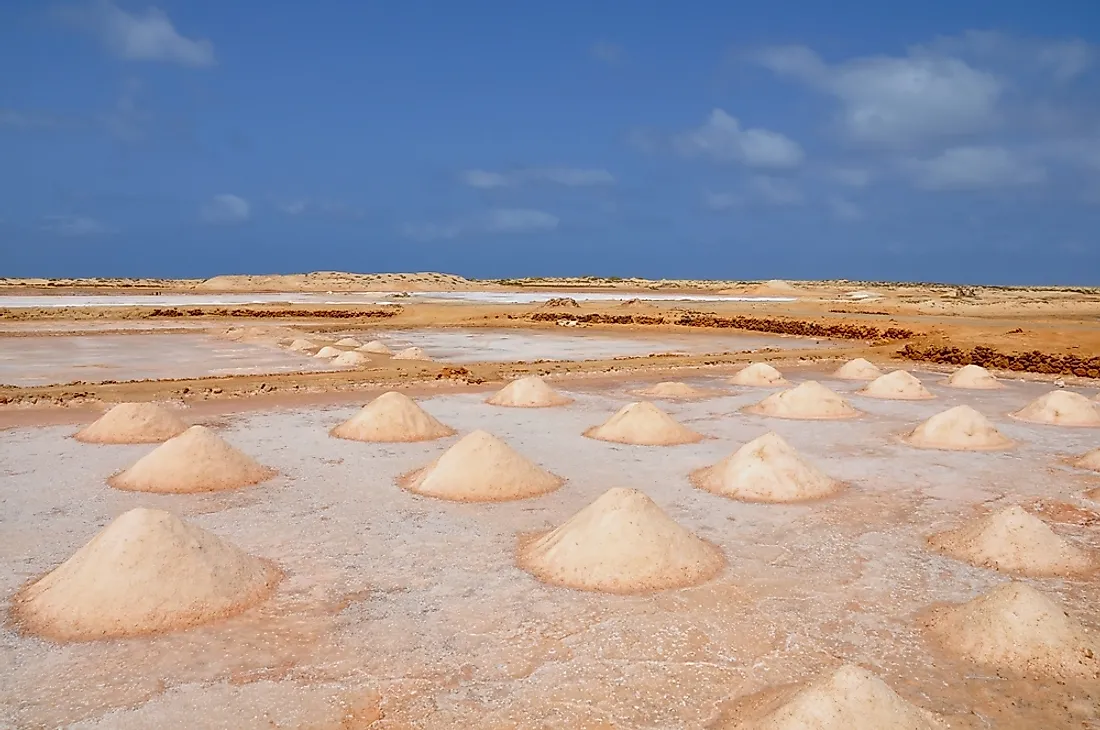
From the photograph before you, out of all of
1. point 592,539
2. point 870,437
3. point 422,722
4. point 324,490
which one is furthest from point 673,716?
point 870,437

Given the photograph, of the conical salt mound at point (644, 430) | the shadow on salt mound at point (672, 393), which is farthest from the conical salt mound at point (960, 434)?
the shadow on salt mound at point (672, 393)

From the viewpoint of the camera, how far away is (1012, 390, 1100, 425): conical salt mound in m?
14.1

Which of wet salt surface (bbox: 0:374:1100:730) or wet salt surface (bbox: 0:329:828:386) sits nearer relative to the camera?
wet salt surface (bbox: 0:374:1100:730)

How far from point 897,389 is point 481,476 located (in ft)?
35.5

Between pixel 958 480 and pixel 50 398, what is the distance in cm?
1479

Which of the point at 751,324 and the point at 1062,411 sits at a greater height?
the point at 751,324

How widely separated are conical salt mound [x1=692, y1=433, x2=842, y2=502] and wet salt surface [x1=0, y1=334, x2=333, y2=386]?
13.1 metres

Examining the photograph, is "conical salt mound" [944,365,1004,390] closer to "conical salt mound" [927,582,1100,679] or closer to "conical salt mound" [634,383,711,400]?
"conical salt mound" [634,383,711,400]

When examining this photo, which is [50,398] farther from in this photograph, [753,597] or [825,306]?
[825,306]

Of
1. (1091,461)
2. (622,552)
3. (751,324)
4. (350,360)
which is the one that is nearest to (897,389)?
(1091,461)

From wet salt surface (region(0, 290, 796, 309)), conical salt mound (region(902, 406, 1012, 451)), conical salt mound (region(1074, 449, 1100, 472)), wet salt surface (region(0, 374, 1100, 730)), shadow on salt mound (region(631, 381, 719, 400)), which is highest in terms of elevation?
wet salt surface (region(0, 290, 796, 309))

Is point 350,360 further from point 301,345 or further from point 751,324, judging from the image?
point 751,324

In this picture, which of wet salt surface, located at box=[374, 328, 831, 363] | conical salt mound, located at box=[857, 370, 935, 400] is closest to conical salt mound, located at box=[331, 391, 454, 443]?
conical salt mound, located at box=[857, 370, 935, 400]

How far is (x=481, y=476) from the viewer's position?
976cm
